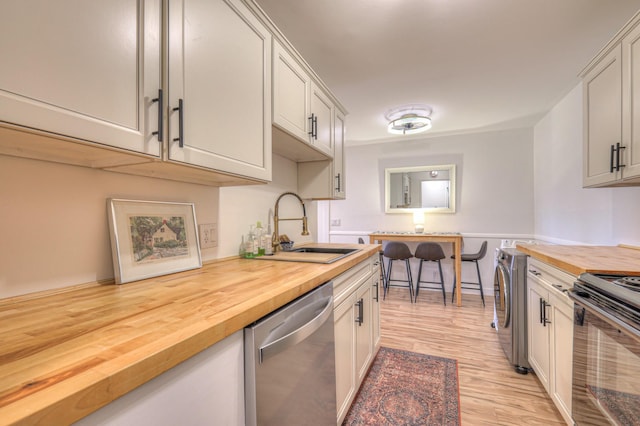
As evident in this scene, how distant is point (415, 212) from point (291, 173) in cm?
276

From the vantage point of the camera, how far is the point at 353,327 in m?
1.64

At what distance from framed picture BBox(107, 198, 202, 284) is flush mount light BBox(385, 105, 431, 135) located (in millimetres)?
2841

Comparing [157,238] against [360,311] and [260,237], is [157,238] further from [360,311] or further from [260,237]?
[360,311]

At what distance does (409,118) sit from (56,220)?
3.43 meters

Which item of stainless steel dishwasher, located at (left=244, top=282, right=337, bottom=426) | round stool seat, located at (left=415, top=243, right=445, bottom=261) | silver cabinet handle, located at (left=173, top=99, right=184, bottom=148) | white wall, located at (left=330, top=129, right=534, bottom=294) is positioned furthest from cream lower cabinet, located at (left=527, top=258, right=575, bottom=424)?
white wall, located at (left=330, top=129, right=534, bottom=294)

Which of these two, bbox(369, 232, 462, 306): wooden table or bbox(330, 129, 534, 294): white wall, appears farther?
bbox(330, 129, 534, 294): white wall

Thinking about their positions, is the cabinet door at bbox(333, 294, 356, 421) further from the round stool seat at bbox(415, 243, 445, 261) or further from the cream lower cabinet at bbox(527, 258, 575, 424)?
the round stool seat at bbox(415, 243, 445, 261)

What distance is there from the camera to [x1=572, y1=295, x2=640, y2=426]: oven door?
961mm

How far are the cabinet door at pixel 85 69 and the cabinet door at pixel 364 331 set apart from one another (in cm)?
141

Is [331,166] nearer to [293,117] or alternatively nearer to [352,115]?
[293,117]

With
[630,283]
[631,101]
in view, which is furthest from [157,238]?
[631,101]

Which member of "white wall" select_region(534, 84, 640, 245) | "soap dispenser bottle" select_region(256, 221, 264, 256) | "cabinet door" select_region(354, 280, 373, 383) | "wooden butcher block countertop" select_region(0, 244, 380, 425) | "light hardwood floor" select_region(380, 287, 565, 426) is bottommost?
"light hardwood floor" select_region(380, 287, 565, 426)

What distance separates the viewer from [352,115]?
356 cm

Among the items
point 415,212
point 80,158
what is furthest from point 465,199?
point 80,158
